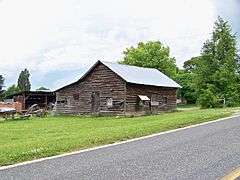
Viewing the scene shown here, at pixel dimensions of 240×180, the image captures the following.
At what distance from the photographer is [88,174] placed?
975cm

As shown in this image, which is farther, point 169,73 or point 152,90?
point 169,73

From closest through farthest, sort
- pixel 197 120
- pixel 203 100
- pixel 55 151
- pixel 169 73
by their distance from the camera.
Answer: pixel 55 151
pixel 197 120
pixel 203 100
pixel 169 73

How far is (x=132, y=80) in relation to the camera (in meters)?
45.8

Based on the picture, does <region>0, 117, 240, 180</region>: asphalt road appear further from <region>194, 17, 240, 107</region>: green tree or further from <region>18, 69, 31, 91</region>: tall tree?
<region>18, 69, 31, 91</region>: tall tree

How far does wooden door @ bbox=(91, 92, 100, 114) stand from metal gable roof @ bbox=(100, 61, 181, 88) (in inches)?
Answer: 123

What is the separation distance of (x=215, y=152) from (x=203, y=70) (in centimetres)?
4683

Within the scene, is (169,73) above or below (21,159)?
above

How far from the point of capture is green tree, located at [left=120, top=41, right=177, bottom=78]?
87.2 meters

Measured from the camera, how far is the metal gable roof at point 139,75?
46.3 meters

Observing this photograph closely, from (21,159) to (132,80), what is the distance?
33.7 m

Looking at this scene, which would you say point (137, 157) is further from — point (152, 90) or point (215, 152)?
point (152, 90)

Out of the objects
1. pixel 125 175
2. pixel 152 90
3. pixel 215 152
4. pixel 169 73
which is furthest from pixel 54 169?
pixel 169 73

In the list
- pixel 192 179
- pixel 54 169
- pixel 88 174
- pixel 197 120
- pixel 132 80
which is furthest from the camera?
pixel 132 80

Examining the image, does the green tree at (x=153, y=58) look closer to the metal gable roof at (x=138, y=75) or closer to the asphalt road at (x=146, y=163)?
the metal gable roof at (x=138, y=75)
